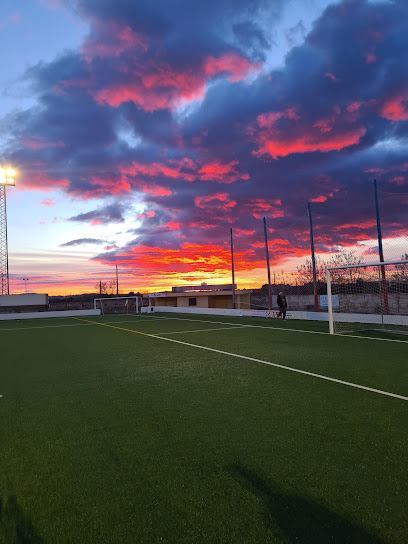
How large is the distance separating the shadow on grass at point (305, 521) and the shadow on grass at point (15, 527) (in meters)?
1.58

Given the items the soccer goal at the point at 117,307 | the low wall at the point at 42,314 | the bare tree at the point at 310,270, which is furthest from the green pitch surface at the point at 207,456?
the soccer goal at the point at 117,307

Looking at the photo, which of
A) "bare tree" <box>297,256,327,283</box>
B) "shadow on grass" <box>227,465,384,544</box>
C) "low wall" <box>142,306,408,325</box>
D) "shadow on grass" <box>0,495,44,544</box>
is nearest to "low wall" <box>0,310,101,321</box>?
"low wall" <box>142,306,408,325</box>

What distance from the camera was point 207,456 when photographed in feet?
11.3

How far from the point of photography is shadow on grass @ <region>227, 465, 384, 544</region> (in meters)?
2.28

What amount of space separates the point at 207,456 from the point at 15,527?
5.47 feet

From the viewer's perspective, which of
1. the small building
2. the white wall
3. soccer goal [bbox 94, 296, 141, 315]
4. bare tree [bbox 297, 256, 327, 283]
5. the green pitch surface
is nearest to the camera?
the green pitch surface

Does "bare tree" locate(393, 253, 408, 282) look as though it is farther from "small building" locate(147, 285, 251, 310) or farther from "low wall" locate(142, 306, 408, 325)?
"small building" locate(147, 285, 251, 310)

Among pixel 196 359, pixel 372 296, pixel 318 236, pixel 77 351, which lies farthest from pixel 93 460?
pixel 318 236

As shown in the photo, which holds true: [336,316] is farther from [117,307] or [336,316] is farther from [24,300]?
[24,300]

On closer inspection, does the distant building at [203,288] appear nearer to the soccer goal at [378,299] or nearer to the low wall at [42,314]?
the low wall at [42,314]

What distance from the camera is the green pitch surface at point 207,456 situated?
7.96 feet

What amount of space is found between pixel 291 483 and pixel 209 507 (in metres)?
0.75

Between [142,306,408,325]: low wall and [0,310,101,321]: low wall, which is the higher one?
[0,310,101,321]: low wall

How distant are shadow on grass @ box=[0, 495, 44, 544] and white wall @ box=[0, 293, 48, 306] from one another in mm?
38623
